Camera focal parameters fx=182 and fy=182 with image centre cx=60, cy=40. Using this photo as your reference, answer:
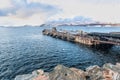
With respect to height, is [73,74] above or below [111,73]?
above

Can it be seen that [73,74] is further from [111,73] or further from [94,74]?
[111,73]

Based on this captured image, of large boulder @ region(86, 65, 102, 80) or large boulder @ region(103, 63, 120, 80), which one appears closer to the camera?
large boulder @ region(103, 63, 120, 80)

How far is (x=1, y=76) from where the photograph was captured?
39.8 m

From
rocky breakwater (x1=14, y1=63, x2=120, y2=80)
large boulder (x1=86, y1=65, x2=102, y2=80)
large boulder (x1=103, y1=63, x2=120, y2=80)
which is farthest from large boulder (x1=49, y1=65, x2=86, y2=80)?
large boulder (x1=103, y1=63, x2=120, y2=80)

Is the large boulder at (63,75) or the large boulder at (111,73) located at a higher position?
the large boulder at (63,75)

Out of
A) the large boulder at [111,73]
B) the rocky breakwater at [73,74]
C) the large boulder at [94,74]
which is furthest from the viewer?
the large boulder at [94,74]

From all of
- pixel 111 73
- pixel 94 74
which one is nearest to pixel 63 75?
pixel 94 74

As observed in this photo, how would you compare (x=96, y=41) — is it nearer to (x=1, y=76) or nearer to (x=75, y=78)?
(x=1, y=76)

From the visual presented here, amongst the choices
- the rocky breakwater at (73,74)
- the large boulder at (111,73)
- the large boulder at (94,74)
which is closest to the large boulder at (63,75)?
the rocky breakwater at (73,74)

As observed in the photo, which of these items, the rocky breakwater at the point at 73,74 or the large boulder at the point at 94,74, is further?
the large boulder at the point at 94,74

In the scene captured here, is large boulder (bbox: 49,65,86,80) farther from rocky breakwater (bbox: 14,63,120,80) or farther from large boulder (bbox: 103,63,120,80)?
large boulder (bbox: 103,63,120,80)

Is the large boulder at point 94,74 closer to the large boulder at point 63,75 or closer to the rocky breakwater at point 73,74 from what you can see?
the rocky breakwater at point 73,74

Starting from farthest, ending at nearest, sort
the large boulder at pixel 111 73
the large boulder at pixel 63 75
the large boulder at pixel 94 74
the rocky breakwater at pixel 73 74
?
1. the large boulder at pixel 94 74
2. the large boulder at pixel 111 73
3. the rocky breakwater at pixel 73 74
4. the large boulder at pixel 63 75

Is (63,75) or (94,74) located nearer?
(63,75)
